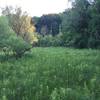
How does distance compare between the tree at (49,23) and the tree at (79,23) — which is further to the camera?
the tree at (49,23)

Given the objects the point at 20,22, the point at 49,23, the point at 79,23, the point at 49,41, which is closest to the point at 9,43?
the point at 79,23

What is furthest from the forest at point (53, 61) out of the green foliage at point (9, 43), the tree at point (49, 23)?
the tree at point (49, 23)

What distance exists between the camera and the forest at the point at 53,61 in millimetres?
10118

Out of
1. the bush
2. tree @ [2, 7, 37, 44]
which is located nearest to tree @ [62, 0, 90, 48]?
tree @ [2, 7, 37, 44]

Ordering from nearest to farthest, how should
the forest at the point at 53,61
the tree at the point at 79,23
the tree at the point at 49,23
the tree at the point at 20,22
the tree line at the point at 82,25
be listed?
1. the forest at the point at 53,61
2. the tree line at the point at 82,25
3. the tree at the point at 79,23
4. the tree at the point at 20,22
5. the tree at the point at 49,23

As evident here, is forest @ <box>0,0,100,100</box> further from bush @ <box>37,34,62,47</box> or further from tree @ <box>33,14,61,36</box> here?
tree @ <box>33,14,61,36</box>

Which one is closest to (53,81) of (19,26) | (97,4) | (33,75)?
(33,75)

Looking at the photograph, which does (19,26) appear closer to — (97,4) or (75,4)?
(75,4)

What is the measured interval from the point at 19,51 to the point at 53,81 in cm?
1407

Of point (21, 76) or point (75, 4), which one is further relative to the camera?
point (75, 4)

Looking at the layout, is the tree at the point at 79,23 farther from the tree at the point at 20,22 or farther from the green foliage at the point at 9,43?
the green foliage at the point at 9,43

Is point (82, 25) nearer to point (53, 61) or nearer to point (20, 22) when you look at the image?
point (20, 22)

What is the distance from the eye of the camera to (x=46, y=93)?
984 cm

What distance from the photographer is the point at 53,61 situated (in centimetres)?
2016
